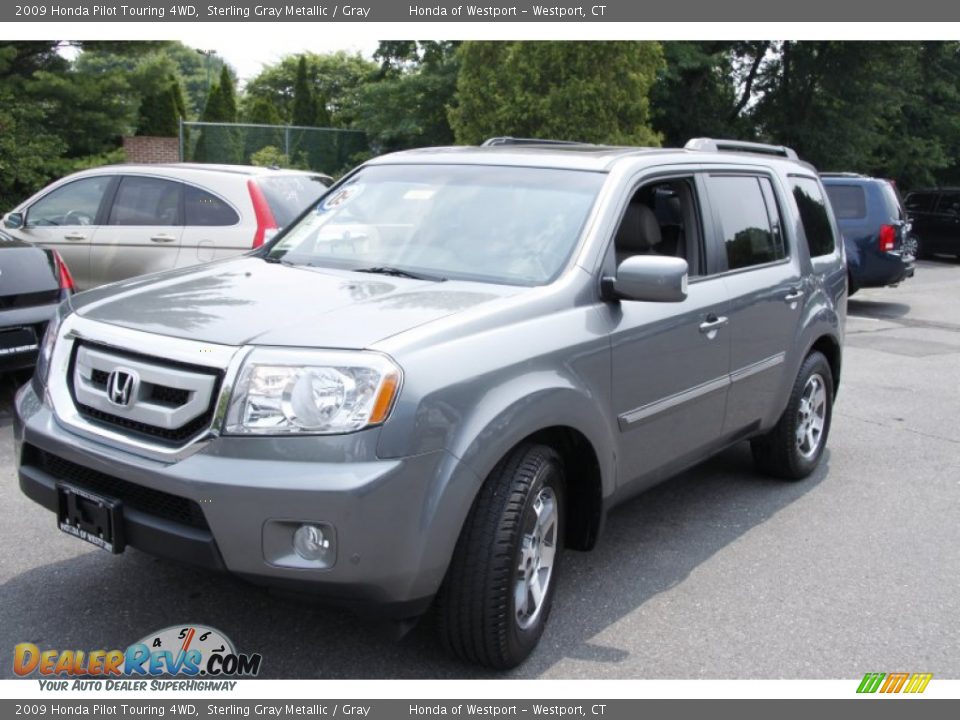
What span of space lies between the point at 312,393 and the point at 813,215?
404cm

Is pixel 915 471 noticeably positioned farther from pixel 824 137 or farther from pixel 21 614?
pixel 824 137

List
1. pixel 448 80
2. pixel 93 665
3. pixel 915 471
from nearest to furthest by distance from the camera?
pixel 93 665 < pixel 915 471 < pixel 448 80

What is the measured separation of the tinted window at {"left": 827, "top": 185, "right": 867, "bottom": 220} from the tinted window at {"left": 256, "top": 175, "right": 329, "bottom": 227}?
8.48 m

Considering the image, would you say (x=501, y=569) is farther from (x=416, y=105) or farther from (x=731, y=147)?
(x=416, y=105)

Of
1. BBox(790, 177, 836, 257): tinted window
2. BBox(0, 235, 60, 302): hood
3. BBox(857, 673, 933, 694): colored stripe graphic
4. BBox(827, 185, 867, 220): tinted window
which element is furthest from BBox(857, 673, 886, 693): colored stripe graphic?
BBox(827, 185, 867, 220): tinted window

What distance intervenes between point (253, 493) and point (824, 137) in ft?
72.8

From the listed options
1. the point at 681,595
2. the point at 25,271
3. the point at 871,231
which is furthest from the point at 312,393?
the point at 871,231

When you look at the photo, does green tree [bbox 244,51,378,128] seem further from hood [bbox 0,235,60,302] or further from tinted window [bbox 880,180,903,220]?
Answer: hood [bbox 0,235,60,302]

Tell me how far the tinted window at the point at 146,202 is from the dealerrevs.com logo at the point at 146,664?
17.6ft

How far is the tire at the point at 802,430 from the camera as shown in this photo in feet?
18.2

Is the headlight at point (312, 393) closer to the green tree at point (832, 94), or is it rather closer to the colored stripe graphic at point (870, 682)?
the colored stripe graphic at point (870, 682)

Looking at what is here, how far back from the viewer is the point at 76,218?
28.5ft
